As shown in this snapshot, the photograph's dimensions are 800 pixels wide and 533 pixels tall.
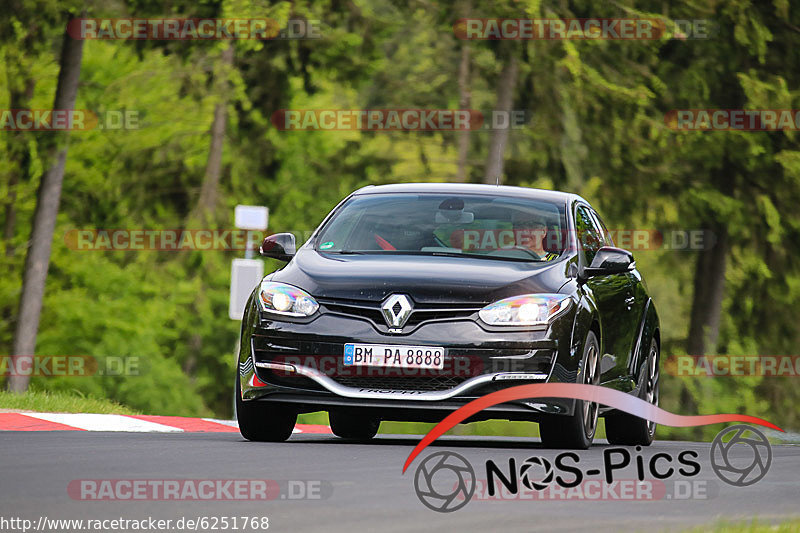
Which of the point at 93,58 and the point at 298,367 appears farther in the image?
the point at 93,58

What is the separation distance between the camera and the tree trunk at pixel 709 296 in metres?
28.5

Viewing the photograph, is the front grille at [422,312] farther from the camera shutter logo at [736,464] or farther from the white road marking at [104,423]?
the white road marking at [104,423]

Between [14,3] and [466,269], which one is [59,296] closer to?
[14,3]

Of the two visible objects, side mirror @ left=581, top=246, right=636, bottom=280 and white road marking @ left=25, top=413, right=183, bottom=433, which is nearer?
side mirror @ left=581, top=246, right=636, bottom=280

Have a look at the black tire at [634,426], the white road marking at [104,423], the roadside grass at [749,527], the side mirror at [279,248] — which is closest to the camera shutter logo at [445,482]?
the roadside grass at [749,527]

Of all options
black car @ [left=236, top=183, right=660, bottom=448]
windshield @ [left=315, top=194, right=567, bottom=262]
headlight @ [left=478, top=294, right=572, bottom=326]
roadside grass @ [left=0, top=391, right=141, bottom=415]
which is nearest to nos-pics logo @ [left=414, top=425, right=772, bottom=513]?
black car @ [left=236, top=183, right=660, bottom=448]

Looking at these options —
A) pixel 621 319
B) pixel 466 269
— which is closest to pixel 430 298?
pixel 466 269

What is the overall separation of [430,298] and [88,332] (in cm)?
2887

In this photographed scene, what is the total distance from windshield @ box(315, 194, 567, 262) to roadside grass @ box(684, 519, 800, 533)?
3794mm

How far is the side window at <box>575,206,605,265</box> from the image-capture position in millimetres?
10750

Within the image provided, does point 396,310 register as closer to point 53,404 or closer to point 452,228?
point 452,228

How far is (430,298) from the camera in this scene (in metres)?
9.20

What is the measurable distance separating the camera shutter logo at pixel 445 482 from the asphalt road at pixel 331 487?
0.06m

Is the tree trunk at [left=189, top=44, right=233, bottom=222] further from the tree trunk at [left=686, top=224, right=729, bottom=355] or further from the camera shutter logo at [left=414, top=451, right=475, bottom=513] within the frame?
the camera shutter logo at [left=414, top=451, right=475, bottom=513]
